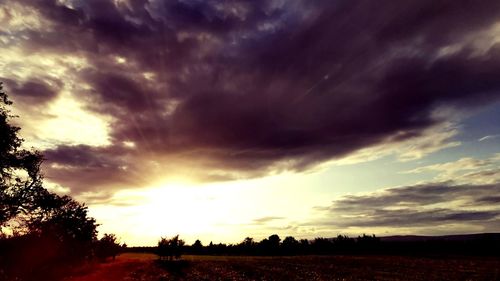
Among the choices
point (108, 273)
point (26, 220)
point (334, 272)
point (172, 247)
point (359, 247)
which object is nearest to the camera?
point (26, 220)

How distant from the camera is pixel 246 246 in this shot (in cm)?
14575

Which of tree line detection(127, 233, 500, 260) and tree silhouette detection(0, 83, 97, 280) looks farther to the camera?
tree line detection(127, 233, 500, 260)

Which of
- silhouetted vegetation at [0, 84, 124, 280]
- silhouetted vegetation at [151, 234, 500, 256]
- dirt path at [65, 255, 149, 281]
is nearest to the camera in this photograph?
silhouetted vegetation at [0, 84, 124, 280]

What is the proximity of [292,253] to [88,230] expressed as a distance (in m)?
76.5

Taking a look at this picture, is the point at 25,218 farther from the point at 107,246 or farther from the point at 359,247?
the point at 359,247

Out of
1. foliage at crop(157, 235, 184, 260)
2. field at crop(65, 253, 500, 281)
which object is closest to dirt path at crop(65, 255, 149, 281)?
field at crop(65, 253, 500, 281)

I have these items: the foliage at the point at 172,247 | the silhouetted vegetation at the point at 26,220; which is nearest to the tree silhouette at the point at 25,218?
the silhouetted vegetation at the point at 26,220

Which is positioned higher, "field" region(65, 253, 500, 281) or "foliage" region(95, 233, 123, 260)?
"foliage" region(95, 233, 123, 260)

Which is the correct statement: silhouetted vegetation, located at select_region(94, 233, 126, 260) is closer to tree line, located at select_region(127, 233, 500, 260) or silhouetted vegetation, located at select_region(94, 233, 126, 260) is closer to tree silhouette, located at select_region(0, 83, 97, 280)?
tree line, located at select_region(127, 233, 500, 260)

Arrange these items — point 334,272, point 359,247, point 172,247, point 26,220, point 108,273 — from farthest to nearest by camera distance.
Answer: point 359,247, point 172,247, point 108,273, point 334,272, point 26,220

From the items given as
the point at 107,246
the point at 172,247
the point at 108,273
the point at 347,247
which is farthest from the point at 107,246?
→ the point at 347,247

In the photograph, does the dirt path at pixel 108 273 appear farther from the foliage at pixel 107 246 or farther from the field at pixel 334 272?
the foliage at pixel 107 246

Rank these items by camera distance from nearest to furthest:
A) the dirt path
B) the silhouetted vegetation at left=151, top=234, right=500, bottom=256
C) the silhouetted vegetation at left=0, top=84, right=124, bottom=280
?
the silhouetted vegetation at left=0, top=84, right=124, bottom=280 < the dirt path < the silhouetted vegetation at left=151, top=234, right=500, bottom=256

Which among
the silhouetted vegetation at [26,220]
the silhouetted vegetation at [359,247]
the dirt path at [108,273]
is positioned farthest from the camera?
the silhouetted vegetation at [359,247]
